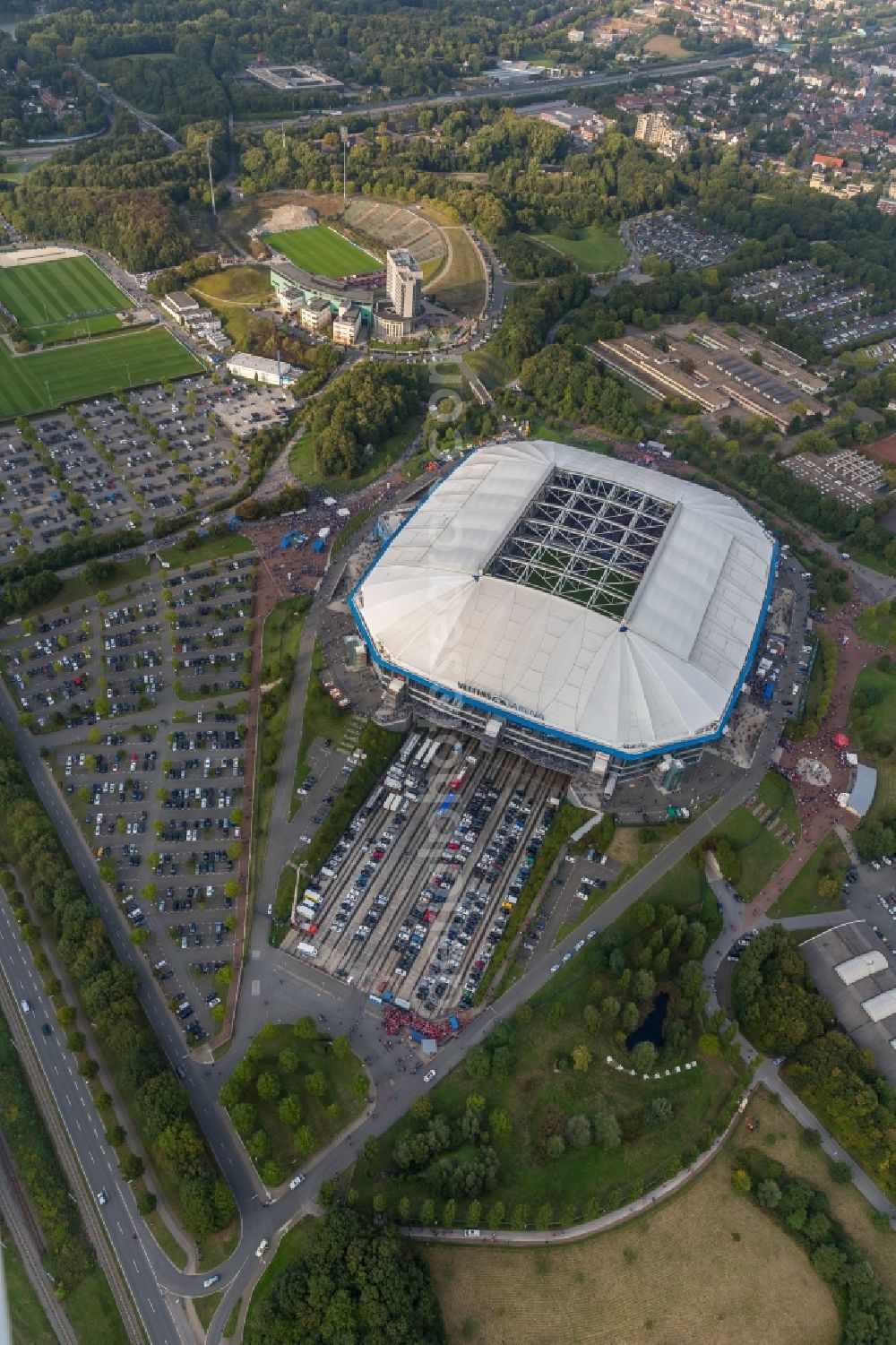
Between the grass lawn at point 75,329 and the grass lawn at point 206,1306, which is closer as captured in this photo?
the grass lawn at point 206,1306

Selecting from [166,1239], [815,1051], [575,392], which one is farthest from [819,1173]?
[575,392]

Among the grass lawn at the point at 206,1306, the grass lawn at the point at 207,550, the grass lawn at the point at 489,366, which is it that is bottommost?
the grass lawn at the point at 206,1306

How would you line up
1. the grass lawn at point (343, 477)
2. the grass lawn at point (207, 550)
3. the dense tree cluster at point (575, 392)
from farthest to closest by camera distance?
the dense tree cluster at point (575, 392) → the grass lawn at point (343, 477) → the grass lawn at point (207, 550)

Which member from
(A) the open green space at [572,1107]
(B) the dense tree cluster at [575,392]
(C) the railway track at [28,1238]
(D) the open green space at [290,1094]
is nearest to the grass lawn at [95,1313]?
(C) the railway track at [28,1238]

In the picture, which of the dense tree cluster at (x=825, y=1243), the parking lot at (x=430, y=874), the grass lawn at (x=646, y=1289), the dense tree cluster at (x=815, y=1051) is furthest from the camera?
the parking lot at (x=430, y=874)

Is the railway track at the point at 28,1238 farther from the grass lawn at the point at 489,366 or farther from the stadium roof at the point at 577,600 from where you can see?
the grass lawn at the point at 489,366

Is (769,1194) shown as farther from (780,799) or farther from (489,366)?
(489,366)

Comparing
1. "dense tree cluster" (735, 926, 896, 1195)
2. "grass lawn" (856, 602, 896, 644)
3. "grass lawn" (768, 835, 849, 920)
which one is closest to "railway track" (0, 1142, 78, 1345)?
"dense tree cluster" (735, 926, 896, 1195)
